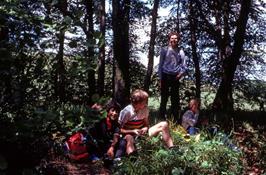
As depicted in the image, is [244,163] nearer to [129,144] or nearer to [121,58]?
[129,144]

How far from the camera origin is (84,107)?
2.82 m

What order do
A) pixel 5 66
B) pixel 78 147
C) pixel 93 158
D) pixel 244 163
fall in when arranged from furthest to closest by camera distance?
pixel 244 163, pixel 93 158, pixel 78 147, pixel 5 66

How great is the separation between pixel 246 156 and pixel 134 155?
2.51 m

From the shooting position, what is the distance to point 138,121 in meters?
7.00

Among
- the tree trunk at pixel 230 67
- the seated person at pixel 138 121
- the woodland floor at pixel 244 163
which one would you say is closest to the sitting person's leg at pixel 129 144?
the seated person at pixel 138 121

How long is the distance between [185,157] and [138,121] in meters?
1.20

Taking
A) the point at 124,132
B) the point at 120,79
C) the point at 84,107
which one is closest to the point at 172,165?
the point at 124,132

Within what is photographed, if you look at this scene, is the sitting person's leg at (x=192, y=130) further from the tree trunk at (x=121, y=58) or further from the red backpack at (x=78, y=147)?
the tree trunk at (x=121, y=58)

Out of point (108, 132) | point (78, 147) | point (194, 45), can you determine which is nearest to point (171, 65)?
point (108, 132)

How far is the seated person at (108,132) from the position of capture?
6.80 meters

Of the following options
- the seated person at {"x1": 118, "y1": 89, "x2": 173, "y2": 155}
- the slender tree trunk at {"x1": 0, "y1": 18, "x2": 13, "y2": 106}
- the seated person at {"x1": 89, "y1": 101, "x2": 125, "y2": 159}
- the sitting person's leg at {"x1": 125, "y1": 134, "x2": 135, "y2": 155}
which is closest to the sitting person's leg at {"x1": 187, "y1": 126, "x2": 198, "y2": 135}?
the seated person at {"x1": 118, "y1": 89, "x2": 173, "y2": 155}

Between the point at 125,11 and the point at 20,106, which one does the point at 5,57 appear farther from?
the point at 125,11

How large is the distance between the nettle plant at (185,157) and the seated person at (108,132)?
0.39m

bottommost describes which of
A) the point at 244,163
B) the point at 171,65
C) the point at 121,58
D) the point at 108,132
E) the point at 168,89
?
the point at 244,163
